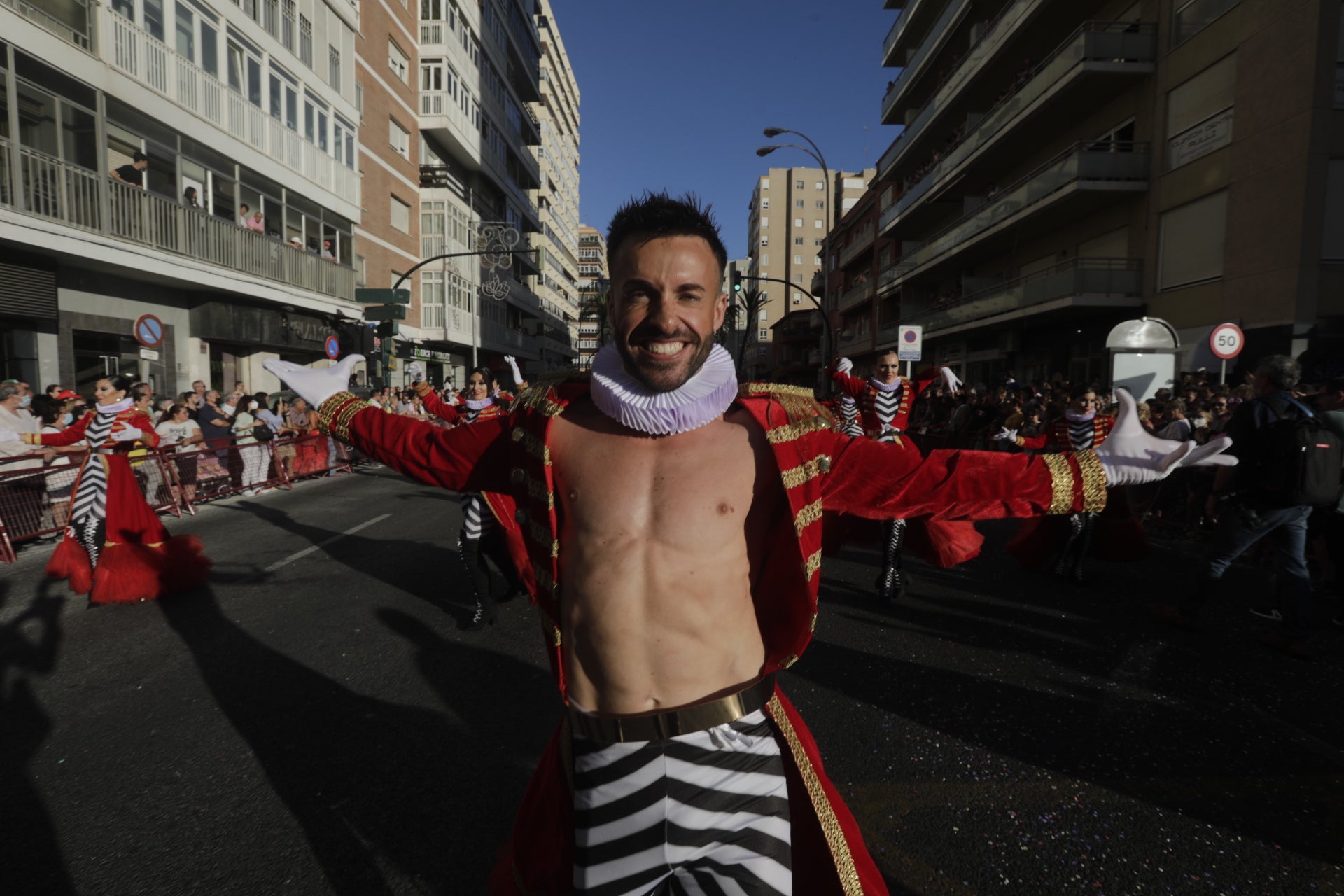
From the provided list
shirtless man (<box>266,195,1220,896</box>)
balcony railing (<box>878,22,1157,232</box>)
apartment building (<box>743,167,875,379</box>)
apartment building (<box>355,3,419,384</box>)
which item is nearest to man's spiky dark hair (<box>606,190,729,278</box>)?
shirtless man (<box>266,195,1220,896</box>)

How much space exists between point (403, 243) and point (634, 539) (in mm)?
31489

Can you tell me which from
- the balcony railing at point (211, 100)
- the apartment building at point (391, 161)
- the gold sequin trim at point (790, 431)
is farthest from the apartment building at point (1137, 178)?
the apartment building at point (391, 161)

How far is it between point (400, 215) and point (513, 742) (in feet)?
99.9

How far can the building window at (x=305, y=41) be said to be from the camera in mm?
19562

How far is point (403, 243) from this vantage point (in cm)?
2981

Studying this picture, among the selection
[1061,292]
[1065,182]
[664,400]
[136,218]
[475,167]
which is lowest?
[664,400]

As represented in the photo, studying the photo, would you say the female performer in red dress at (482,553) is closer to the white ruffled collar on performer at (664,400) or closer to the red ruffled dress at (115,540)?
the red ruffled dress at (115,540)

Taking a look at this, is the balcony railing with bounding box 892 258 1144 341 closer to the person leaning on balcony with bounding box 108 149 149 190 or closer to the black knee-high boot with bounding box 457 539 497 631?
the black knee-high boot with bounding box 457 539 497 631

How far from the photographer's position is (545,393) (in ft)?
6.27

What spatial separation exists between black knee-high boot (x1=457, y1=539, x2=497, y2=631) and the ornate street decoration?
60.1 ft

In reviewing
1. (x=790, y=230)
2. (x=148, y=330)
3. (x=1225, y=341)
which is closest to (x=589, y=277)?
(x=790, y=230)

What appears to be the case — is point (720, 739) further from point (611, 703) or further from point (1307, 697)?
point (1307, 697)

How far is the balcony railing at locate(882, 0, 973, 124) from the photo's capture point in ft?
92.5

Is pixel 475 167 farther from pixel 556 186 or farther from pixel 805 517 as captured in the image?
pixel 805 517
